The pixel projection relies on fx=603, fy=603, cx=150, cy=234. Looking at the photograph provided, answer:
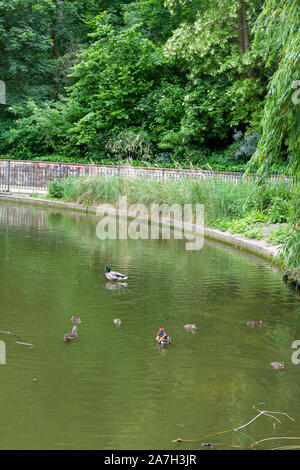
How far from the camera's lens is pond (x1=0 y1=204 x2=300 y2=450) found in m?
4.89

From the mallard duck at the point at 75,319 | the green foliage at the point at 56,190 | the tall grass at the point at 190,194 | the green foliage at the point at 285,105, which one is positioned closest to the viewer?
the green foliage at the point at 285,105

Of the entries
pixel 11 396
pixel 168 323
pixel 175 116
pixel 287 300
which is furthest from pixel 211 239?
pixel 175 116

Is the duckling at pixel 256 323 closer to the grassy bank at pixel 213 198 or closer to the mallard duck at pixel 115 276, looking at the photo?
the mallard duck at pixel 115 276

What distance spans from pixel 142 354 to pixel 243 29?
81.4 ft

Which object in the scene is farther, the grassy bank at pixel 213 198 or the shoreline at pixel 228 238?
the grassy bank at pixel 213 198

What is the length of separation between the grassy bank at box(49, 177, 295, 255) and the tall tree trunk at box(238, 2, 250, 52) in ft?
38.2

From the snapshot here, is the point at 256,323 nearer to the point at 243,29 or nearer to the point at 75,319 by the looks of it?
the point at 75,319

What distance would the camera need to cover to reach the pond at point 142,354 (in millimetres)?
4895

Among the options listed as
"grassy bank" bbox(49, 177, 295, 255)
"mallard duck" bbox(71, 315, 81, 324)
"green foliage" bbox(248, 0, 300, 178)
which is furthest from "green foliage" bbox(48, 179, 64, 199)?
"mallard duck" bbox(71, 315, 81, 324)

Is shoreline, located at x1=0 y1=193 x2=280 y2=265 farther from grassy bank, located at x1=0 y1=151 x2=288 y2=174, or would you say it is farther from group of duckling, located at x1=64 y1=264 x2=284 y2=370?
grassy bank, located at x1=0 y1=151 x2=288 y2=174

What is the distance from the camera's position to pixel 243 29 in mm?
28406

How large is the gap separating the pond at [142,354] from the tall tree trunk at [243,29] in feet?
62.1

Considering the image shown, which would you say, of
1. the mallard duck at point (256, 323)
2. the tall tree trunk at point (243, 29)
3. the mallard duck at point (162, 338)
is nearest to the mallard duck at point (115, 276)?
the mallard duck at point (256, 323)
